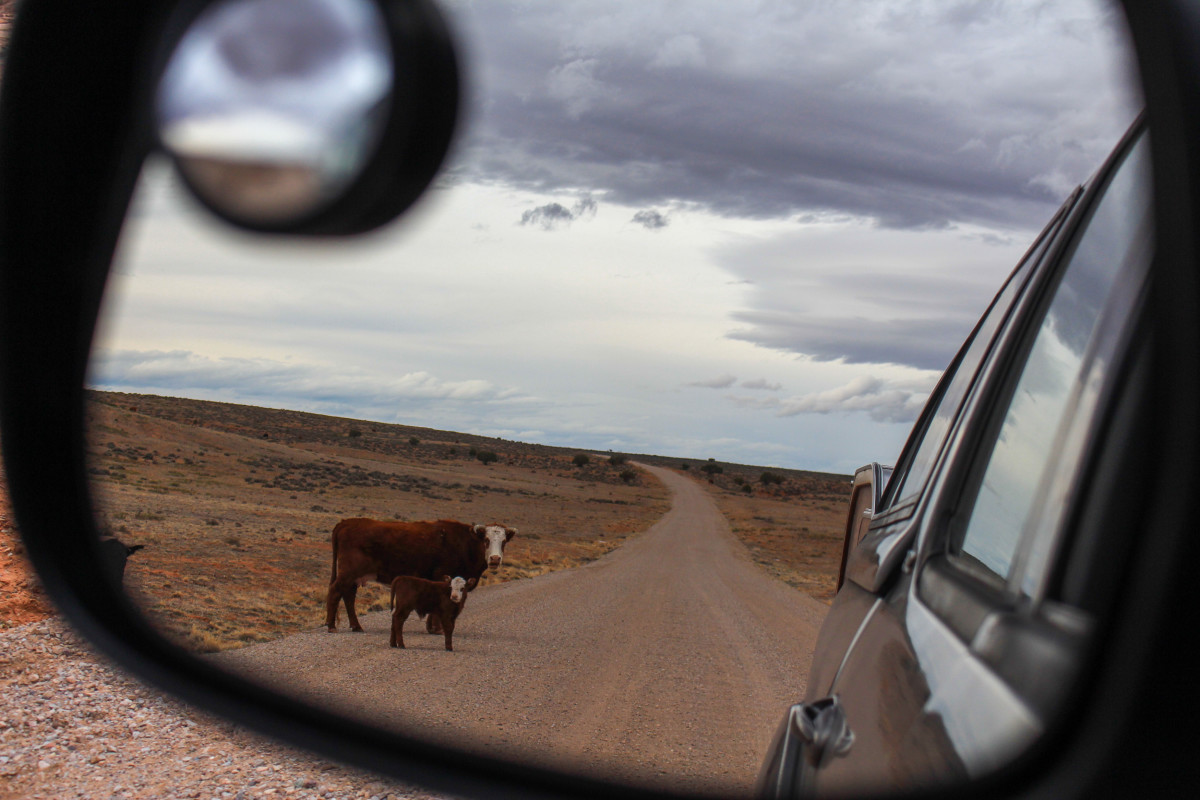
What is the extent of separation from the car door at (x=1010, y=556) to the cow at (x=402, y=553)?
10267mm

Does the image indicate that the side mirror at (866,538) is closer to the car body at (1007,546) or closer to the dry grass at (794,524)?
the car body at (1007,546)

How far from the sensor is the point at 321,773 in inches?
230

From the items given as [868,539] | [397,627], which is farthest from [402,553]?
[868,539]

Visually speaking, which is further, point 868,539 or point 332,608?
point 332,608

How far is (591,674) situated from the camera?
9648 mm

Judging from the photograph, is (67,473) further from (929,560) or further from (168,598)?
(168,598)

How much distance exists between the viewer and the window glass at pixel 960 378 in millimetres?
2020

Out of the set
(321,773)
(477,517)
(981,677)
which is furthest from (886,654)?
(477,517)

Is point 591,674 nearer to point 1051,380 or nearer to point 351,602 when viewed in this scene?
point 351,602

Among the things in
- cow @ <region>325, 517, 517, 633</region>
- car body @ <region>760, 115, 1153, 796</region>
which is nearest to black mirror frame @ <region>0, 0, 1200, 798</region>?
car body @ <region>760, 115, 1153, 796</region>

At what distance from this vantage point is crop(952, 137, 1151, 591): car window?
1.14 meters

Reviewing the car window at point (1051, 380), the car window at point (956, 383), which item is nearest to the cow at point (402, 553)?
the car window at point (956, 383)

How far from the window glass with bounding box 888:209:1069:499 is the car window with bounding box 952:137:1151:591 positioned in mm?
360

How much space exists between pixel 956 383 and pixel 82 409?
2409 mm
